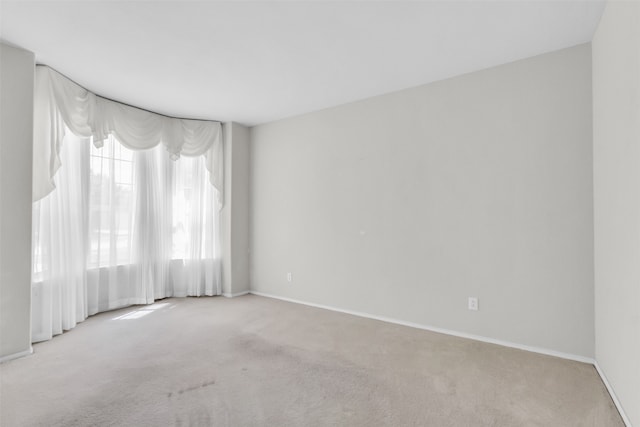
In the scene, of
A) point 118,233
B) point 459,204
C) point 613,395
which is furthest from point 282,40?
point 613,395

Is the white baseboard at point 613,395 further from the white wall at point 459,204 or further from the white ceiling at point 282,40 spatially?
the white ceiling at point 282,40

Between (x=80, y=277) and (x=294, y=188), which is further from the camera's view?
(x=294, y=188)

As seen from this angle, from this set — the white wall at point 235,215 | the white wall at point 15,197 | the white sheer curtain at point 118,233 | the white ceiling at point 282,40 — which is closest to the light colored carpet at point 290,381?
the white wall at point 15,197

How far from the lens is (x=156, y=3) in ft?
7.05

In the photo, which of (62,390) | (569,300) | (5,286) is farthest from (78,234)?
(569,300)

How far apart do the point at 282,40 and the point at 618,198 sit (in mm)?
2642

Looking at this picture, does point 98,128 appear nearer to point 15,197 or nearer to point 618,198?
point 15,197

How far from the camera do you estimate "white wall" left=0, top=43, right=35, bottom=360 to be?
8.61 feet

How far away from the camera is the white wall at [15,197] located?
8.61 feet

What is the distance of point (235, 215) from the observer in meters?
4.93

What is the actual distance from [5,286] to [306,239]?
9.93 ft

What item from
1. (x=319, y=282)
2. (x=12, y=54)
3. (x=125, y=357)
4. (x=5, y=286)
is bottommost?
(x=125, y=357)

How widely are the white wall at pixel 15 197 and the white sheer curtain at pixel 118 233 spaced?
1.38 ft

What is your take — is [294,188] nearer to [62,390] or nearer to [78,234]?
[78,234]
